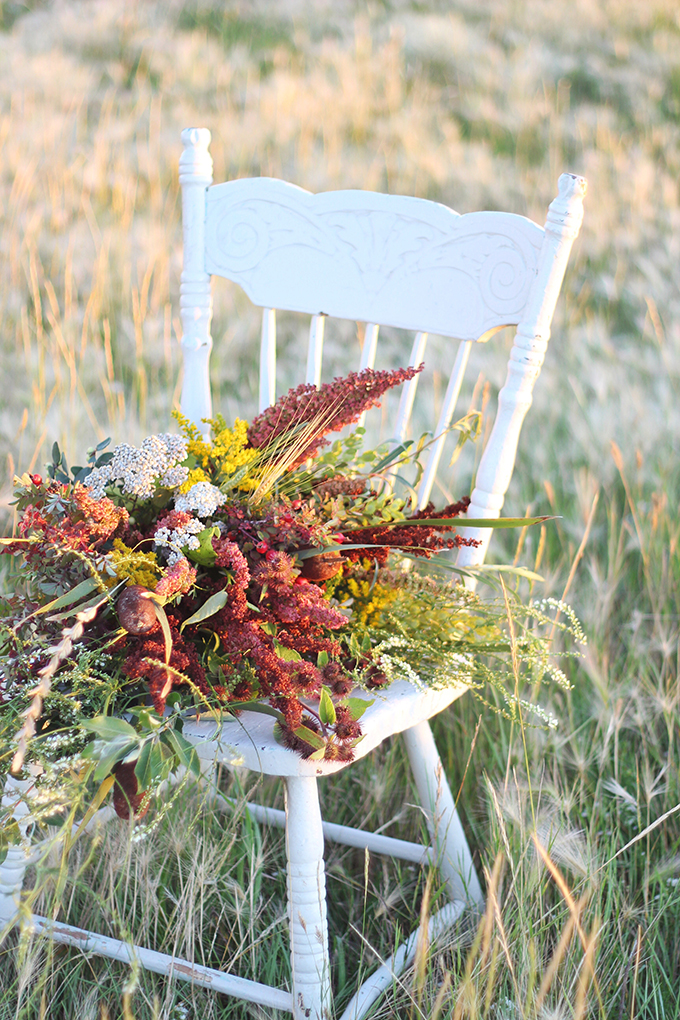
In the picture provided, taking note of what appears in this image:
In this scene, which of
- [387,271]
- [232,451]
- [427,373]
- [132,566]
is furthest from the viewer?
[427,373]

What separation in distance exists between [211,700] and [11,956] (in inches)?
23.3

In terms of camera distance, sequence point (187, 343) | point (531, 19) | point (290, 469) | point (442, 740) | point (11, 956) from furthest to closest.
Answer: point (531, 19) < point (442, 740) < point (187, 343) < point (11, 956) < point (290, 469)

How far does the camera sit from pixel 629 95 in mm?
3652

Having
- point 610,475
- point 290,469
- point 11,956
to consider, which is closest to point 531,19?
point 610,475

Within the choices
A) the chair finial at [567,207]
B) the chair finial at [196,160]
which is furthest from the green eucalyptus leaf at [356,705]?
the chair finial at [196,160]

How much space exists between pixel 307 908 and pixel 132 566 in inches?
15.4

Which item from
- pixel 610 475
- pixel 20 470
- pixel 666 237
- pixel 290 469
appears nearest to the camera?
pixel 290 469

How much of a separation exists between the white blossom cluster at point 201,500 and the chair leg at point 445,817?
48cm

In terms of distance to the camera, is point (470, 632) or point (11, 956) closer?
point (470, 632)

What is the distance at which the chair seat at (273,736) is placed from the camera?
0.78 metres

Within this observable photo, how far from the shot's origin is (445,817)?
3.75ft

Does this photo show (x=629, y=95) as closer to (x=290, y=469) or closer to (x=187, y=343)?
(x=187, y=343)

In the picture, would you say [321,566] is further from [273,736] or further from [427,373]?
[427,373]

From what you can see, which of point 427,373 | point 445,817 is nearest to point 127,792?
point 445,817
